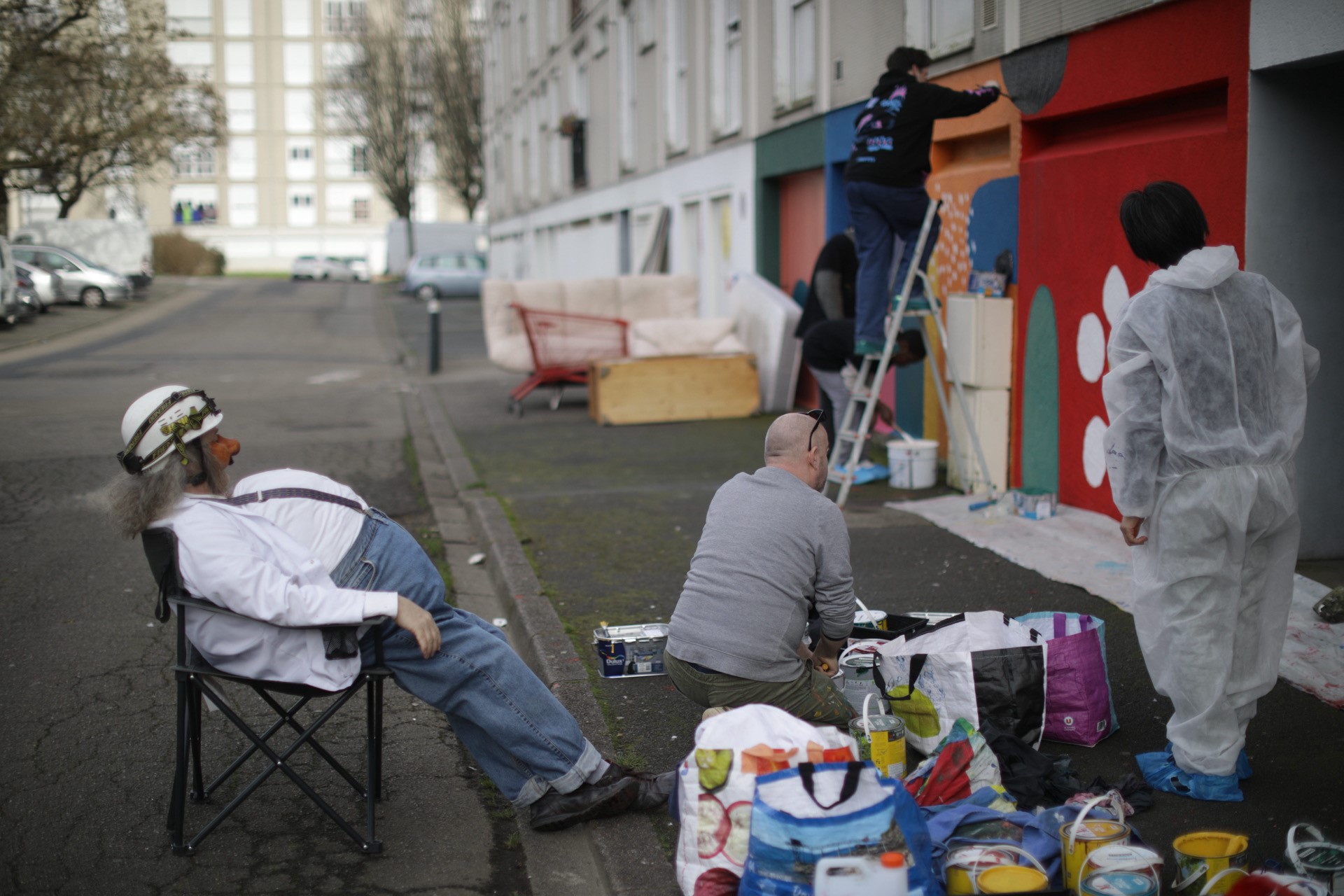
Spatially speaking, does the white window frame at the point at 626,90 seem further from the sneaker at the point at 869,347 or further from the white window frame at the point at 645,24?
the sneaker at the point at 869,347

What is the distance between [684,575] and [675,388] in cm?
614

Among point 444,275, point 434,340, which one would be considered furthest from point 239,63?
point 434,340

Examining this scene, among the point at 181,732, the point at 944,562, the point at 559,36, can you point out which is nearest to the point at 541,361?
the point at 944,562

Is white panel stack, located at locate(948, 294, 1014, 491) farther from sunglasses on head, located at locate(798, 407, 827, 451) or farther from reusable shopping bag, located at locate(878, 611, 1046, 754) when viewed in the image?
sunglasses on head, located at locate(798, 407, 827, 451)

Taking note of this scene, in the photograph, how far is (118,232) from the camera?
137ft

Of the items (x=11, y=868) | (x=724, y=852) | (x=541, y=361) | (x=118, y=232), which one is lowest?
(x=11, y=868)

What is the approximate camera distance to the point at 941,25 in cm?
876

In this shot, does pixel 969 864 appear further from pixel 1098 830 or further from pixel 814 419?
pixel 814 419

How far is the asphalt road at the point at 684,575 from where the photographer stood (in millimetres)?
3676

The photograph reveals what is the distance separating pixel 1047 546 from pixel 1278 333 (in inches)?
127

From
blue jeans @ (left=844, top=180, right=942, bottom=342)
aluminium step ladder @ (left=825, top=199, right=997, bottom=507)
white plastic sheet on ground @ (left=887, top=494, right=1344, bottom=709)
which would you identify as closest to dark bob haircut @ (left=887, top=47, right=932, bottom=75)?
blue jeans @ (left=844, top=180, right=942, bottom=342)

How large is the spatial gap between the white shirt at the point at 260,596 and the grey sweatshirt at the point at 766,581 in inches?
39.1

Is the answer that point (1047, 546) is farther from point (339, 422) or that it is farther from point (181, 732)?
point (339, 422)

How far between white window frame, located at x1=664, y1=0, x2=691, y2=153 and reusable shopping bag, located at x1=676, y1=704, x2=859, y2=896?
14.3 metres
